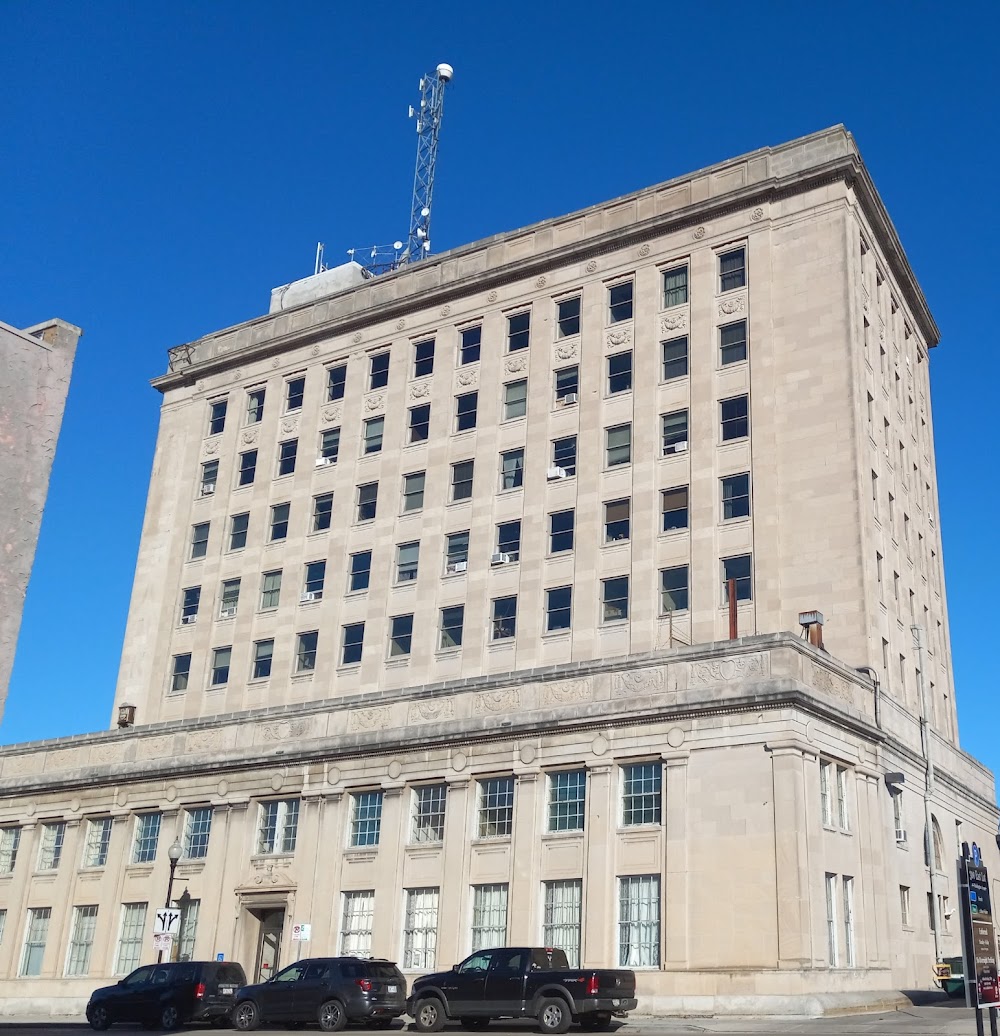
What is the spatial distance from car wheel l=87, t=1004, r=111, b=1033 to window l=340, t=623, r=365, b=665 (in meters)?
18.3

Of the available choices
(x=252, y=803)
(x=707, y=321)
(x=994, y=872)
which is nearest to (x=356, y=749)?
(x=252, y=803)

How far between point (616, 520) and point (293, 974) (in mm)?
20713

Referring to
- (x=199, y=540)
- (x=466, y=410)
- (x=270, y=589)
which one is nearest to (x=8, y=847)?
(x=270, y=589)

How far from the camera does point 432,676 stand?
45000 mm

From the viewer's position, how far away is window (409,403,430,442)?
50.1 m

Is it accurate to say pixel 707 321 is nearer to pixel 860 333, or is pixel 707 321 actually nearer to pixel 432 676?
pixel 860 333

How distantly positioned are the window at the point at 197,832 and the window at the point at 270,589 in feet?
36.3

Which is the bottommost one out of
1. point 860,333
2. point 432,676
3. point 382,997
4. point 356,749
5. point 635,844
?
point 382,997

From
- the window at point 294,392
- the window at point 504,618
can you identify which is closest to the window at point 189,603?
the window at point 294,392

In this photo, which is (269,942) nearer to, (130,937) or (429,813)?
(130,937)

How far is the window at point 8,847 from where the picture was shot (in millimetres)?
45938

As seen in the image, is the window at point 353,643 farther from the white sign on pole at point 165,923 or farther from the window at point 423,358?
the white sign on pole at point 165,923

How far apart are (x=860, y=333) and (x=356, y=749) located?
2332 centimetres

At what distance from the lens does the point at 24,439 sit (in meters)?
12.9
